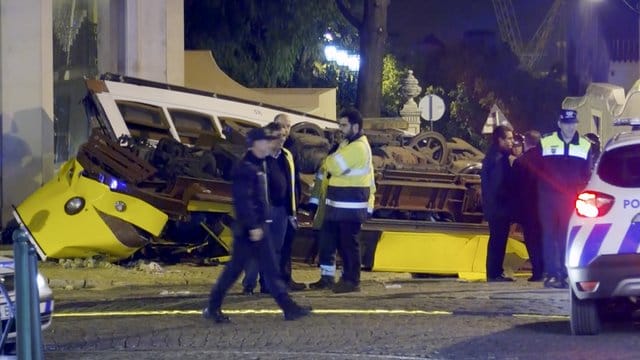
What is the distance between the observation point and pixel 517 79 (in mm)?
48125

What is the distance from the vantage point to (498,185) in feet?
43.7

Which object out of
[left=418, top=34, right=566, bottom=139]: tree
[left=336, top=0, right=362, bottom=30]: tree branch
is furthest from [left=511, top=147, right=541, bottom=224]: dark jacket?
[left=418, top=34, right=566, bottom=139]: tree

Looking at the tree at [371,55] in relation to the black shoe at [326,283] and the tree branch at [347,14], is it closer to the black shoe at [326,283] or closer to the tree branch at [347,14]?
the tree branch at [347,14]

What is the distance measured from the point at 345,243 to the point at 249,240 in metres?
2.03

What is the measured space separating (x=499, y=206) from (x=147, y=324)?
169 inches

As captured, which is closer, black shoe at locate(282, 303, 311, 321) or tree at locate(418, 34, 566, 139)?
black shoe at locate(282, 303, 311, 321)

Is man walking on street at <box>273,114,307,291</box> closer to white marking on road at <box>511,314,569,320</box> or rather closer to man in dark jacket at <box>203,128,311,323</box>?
man in dark jacket at <box>203,128,311,323</box>

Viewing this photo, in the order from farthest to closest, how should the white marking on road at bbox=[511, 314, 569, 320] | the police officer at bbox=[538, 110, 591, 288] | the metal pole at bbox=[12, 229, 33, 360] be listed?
the police officer at bbox=[538, 110, 591, 288] → the white marking on road at bbox=[511, 314, 569, 320] → the metal pole at bbox=[12, 229, 33, 360]

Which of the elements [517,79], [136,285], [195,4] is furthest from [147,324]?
[517,79]

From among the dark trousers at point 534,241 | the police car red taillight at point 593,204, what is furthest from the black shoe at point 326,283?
the police car red taillight at point 593,204

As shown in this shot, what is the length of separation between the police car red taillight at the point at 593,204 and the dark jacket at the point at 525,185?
3494 millimetres

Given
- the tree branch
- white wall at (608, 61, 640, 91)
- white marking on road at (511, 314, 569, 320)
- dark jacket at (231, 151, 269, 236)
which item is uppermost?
the tree branch

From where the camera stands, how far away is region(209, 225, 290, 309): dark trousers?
10367 mm

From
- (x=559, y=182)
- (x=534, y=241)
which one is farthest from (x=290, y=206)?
(x=534, y=241)
